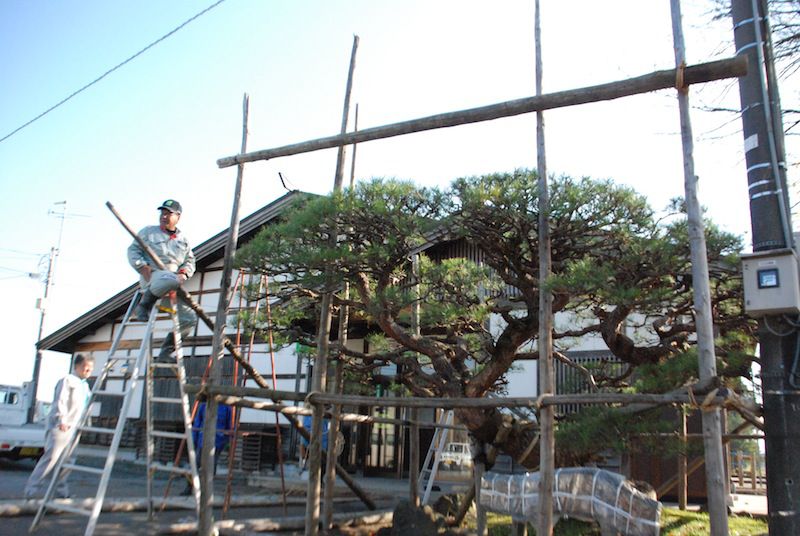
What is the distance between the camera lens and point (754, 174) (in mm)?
4637

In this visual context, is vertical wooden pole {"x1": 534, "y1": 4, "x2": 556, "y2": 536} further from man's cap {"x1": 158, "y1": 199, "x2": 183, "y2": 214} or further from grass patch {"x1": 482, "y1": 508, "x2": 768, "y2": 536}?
man's cap {"x1": 158, "y1": 199, "x2": 183, "y2": 214}

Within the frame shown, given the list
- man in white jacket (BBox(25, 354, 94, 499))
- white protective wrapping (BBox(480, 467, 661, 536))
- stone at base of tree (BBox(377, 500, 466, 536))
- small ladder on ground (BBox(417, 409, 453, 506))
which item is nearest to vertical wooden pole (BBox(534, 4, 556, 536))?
white protective wrapping (BBox(480, 467, 661, 536))

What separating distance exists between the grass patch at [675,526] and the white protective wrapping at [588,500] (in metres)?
1.66

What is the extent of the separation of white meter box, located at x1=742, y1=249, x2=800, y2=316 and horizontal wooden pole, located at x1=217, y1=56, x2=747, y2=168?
4.32 feet

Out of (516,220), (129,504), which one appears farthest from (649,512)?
(129,504)

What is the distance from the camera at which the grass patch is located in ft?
23.3

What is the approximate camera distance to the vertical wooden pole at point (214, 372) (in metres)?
5.93

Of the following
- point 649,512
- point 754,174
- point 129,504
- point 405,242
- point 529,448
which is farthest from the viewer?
point 129,504

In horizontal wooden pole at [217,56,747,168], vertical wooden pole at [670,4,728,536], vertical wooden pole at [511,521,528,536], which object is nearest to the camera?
vertical wooden pole at [670,4,728,536]

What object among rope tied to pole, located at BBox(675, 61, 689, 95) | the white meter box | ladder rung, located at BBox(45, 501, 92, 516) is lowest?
ladder rung, located at BBox(45, 501, 92, 516)

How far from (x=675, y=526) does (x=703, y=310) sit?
4277mm

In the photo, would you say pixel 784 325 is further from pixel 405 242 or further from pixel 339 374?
pixel 339 374

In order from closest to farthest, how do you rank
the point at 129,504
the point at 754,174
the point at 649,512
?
1. the point at 754,174
2. the point at 649,512
3. the point at 129,504

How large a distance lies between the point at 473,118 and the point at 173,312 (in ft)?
11.8
